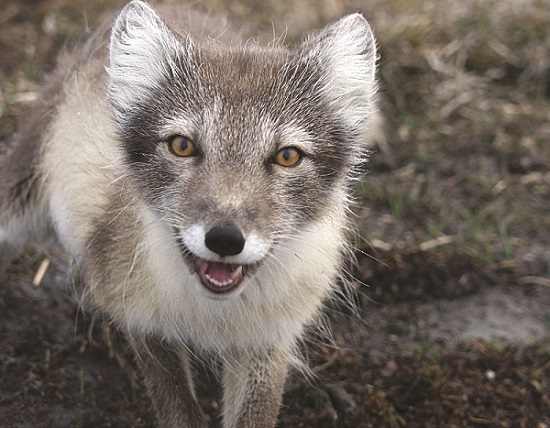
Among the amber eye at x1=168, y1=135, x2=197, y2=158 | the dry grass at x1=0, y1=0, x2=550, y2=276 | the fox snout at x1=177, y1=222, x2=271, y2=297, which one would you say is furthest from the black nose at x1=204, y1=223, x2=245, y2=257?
the dry grass at x1=0, y1=0, x2=550, y2=276

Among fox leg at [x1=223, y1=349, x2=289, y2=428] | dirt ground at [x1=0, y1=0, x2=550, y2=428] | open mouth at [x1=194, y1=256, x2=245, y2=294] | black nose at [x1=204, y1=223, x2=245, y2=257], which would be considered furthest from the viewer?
dirt ground at [x1=0, y1=0, x2=550, y2=428]

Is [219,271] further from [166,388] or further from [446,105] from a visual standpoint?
[446,105]

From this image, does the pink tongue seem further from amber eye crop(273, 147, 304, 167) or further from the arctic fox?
amber eye crop(273, 147, 304, 167)

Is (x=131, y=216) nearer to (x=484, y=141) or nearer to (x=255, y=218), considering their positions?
(x=255, y=218)

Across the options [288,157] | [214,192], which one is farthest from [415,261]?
[214,192]

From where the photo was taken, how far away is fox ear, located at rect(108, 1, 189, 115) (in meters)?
3.58

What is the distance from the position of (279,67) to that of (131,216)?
931 millimetres

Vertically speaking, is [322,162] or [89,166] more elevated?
[322,162]

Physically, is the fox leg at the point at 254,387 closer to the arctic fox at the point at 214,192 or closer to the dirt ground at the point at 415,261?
the arctic fox at the point at 214,192

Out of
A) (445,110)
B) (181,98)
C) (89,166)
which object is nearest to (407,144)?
(445,110)

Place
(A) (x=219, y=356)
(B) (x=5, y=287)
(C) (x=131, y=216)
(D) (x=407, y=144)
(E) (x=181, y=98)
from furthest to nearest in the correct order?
(D) (x=407, y=144) → (B) (x=5, y=287) → (A) (x=219, y=356) → (C) (x=131, y=216) → (E) (x=181, y=98)

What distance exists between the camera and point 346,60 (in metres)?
3.64

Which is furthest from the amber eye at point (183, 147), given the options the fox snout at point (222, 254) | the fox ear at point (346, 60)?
the fox ear at point (346, 60)

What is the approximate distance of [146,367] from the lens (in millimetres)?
4035
